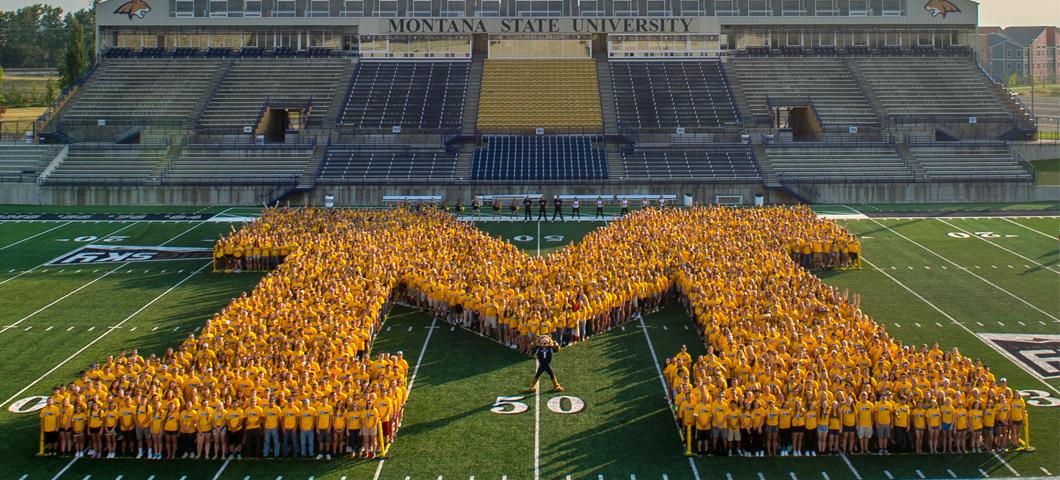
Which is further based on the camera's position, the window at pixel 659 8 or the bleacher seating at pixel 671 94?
the window at pixel 659 8

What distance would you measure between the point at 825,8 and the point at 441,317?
148ft

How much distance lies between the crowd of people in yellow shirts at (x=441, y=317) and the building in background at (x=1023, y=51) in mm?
112858

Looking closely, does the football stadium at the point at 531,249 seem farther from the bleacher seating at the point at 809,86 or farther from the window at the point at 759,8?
the window at the point at 759,8

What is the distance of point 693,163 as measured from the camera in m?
48.5

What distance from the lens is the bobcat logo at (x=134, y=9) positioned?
59969mm

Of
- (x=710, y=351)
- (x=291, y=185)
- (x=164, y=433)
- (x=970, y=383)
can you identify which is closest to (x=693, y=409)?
(x=710, y=351)

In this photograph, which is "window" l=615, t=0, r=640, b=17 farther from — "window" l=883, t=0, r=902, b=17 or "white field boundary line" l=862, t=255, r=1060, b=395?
"white field boundary line" l=862, t=255, r=1060, b=395

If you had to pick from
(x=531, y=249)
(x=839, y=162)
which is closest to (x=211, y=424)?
(x=531, y=249)

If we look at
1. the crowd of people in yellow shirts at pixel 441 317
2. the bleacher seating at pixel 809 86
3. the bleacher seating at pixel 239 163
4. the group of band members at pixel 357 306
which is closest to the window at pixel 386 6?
the bleacher seating at pixel 239 163

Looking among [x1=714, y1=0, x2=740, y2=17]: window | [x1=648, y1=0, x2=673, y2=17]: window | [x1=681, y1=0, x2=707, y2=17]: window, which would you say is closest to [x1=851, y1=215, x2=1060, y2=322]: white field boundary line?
[x1=714, y1=0, x2=740, y2=17]: window

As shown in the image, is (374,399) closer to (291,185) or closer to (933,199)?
(291,185)

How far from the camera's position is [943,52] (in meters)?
59.6

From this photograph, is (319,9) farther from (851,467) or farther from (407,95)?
(851,467)

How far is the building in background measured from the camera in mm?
129625
